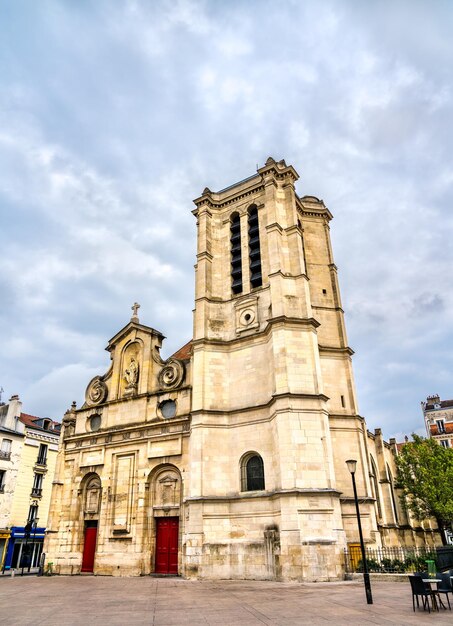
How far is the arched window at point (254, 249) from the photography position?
88.6 feet

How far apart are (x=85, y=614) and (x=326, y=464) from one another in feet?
38.9

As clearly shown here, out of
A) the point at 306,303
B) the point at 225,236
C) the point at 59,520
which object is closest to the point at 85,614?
the point at 306,303

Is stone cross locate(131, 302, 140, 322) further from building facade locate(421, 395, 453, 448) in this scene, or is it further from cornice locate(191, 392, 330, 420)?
building facade locate(421, 395, 453, 448)

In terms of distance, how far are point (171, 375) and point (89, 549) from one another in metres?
11.0

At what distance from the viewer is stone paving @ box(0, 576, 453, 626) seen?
993 cm

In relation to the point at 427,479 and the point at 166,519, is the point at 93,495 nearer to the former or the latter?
the point at 166,519

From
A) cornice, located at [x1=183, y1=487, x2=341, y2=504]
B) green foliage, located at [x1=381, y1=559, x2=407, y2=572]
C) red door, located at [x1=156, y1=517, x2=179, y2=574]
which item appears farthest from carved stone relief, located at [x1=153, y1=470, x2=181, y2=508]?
green foliage, located at [x1=381, y1=559, x2=407, y2=572]

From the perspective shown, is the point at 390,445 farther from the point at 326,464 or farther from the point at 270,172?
the point at 270,172

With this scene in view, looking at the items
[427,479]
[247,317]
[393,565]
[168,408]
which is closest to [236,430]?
[168,408]

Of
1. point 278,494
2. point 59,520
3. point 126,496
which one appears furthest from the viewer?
point 59,520

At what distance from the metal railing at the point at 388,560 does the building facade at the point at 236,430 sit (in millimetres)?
851

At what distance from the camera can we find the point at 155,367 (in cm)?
2802

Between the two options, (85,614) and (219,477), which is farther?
(219,477)

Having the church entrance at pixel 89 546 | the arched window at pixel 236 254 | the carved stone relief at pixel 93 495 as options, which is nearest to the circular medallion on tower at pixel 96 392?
the carved stone relief at pixel 93 495
